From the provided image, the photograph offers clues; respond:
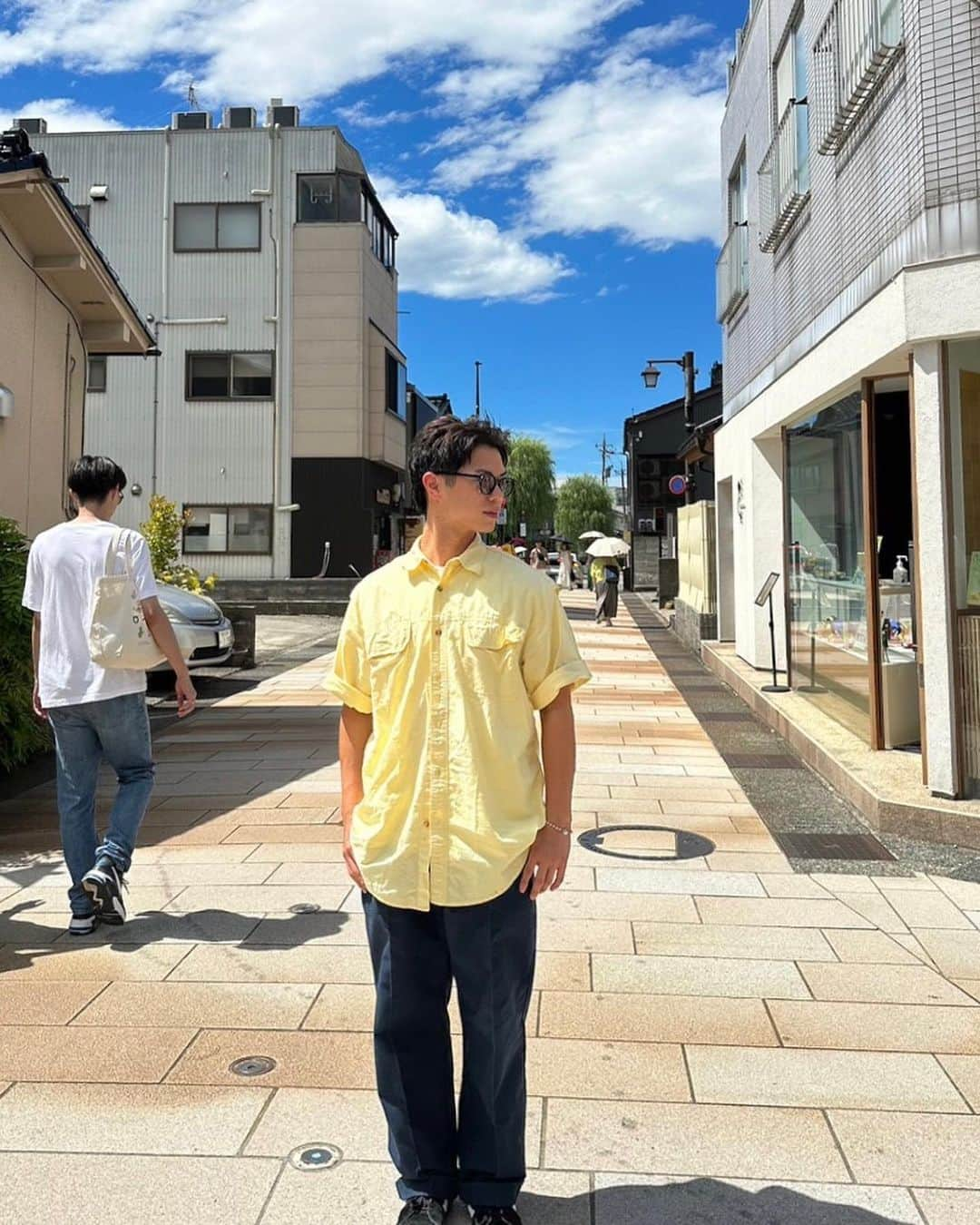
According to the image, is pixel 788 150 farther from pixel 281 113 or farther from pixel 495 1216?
pixel 281 113

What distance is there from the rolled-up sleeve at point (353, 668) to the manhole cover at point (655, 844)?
3.08 metres

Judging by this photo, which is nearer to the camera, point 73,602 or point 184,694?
point 73,602

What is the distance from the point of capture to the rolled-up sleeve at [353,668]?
2.25 m

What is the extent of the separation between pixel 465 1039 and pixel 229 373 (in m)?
25.8

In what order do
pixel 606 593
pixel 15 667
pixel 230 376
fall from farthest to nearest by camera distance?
pixel 230 376, pixel 606 593, pixel 15 667

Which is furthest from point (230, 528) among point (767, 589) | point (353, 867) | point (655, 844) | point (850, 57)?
point (353, 867)

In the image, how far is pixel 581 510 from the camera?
243 feet

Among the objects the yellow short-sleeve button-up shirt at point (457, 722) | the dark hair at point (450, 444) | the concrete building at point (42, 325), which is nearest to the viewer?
the yellow short-sleeve button-up shirt at point (457, 722)

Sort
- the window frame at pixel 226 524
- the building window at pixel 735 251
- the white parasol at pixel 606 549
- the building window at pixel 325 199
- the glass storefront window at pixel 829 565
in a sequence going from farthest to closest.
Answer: the window frame at pixel 226 524 → the building window at pixel 325 199 → the white parasol at pixel 606 549 → the building window at pixel 735 251 → the glass storefront window at pixel 829 565

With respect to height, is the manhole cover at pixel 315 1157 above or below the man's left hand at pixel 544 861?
below

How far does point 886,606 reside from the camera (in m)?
6.77

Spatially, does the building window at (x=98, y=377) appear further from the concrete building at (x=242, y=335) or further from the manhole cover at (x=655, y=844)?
the manhole cover at (x=655, y=844)

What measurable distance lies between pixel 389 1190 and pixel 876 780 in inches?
172

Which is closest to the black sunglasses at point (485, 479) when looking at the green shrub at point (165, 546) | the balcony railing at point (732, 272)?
the balcony railing at point (732, 272)
